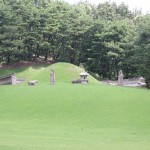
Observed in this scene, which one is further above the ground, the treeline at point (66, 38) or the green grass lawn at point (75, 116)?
the treeline at point (66, 38)

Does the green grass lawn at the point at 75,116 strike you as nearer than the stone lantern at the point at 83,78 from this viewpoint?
Yes

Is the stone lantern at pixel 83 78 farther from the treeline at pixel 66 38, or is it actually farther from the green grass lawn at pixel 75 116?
the treeline at pixel 66 38

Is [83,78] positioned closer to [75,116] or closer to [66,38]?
[75,116]

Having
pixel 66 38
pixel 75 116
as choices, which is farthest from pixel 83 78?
pixel 66 38

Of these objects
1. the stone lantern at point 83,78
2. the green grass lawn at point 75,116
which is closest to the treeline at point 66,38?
the stone lantern at point 83,78

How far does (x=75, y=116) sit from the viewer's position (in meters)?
21.7

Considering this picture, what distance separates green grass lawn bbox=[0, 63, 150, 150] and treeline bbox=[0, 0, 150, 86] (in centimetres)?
2298

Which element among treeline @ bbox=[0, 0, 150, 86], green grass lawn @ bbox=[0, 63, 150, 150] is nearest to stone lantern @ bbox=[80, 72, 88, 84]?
green grass lawn @ bbox=[0, 63, 150, 150]

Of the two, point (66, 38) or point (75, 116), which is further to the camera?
point (66, 38)

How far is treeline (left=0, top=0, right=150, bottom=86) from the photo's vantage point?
51.5 m

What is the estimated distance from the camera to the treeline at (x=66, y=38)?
5152 centimetres

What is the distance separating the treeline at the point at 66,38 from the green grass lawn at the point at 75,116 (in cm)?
2298

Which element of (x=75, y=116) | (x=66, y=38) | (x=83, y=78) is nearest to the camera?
(x=75, y=116)

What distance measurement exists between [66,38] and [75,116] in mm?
34779
